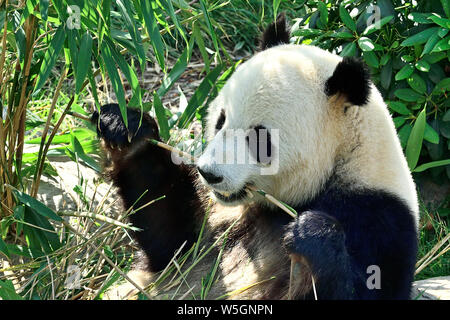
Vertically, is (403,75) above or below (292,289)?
above

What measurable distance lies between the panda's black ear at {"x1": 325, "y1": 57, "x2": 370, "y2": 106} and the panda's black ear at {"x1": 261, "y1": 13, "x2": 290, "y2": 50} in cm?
57

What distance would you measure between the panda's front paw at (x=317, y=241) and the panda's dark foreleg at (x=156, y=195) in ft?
3.20

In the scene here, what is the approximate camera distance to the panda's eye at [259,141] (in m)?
2.85

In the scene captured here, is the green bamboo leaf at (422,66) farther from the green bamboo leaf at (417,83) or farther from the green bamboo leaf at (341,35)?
the green bamboo leaf at (341,35)

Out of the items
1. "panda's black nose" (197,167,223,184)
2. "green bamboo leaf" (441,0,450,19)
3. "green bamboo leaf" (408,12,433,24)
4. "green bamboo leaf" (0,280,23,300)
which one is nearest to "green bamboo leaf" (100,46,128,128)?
"panda's black nose" (197,167,223,184)

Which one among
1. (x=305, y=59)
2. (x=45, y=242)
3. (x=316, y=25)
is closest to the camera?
(x=305, y=59)

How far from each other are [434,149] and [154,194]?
2015 millimetres

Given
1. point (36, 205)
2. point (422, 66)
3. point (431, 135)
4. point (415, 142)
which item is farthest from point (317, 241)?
point (422, 66)

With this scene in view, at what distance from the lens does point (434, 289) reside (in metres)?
3.41

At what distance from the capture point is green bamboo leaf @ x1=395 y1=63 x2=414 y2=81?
429cm

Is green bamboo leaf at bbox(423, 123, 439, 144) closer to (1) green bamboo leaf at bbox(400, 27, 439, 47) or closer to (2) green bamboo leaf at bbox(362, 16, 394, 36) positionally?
(1) green bamboo leaf at bbox(400, 27, 439, 47)

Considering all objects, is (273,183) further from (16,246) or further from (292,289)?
(16,246)

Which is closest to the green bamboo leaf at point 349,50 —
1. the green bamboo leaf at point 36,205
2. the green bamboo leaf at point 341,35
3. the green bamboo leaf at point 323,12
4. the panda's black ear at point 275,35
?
the green bamboo leaf at point 341,35

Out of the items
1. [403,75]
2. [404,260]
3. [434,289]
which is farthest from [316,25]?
[404,260]
